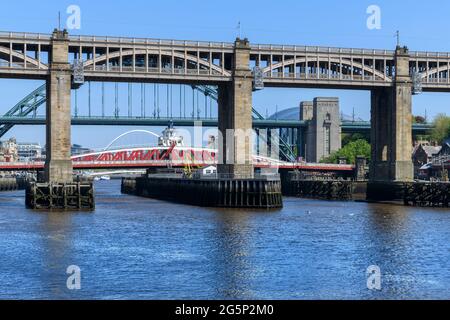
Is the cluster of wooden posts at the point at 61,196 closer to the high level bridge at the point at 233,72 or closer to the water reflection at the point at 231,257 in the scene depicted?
the high level bridge at the point at 233,72

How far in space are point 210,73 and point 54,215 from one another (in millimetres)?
32806

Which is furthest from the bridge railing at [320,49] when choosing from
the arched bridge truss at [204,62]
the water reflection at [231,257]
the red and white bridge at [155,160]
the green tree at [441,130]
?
the green tree at [441,130]

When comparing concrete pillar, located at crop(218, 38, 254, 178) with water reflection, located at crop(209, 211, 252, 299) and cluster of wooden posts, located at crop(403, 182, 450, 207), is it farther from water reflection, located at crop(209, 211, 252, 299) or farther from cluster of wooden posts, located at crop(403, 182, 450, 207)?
water reflection, located at crop(209, 211, 252, 299)

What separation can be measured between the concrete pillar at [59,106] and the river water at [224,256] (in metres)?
16.3

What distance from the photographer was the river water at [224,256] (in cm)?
4003

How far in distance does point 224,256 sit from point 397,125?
6772 centimetres

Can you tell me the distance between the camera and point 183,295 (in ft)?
126

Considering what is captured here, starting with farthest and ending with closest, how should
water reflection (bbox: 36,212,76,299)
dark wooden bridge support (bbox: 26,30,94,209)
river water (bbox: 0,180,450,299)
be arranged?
dark wooden bridge support (bbox: 26,30,94,209)
water reflection (bbox: 36,212,76,299)
river water (bbox: 0,180,450,299)

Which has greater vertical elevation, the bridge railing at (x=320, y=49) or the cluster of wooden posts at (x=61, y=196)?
the bridge railing at (x=320, y=49)

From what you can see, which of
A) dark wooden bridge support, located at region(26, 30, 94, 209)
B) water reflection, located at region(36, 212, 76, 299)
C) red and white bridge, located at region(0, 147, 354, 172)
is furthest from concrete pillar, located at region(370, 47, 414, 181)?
water reflection, located at region(36, 212, 76, 299)

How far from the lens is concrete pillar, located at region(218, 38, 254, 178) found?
349ft

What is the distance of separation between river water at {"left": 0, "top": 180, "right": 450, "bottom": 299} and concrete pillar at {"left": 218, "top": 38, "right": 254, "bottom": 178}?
2230 centimetres
